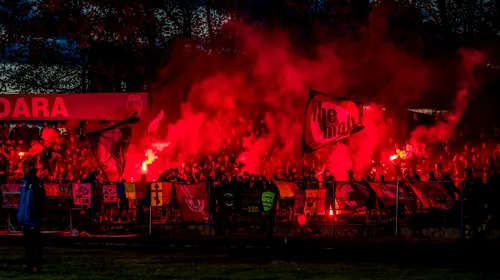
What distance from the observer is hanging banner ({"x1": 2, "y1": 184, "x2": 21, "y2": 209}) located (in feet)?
76.6

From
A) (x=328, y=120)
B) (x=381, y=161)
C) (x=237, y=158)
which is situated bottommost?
(x=381, y=161)

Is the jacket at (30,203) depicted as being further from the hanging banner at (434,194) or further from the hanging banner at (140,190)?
the hanging banner at (434,194)

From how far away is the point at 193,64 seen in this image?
39.4 m

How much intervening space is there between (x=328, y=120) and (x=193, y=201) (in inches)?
162

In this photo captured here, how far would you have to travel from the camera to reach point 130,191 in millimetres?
23547

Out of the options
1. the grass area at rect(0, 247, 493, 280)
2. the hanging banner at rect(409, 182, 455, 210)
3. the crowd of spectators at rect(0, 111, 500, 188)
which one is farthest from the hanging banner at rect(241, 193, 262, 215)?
the grass area at rect(0, 247, 493, 280)

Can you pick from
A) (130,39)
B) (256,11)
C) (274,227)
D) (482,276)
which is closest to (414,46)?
(256,11)

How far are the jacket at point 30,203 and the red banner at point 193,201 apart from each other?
338 inches

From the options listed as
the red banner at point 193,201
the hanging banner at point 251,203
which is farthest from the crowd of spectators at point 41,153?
the hanging banner at point 251,203

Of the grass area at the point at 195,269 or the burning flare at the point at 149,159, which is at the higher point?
the burning flare at the point at 149,159

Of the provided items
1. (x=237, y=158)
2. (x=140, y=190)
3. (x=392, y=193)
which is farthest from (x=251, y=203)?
(x=237, y=158)

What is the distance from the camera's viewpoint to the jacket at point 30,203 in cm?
1436

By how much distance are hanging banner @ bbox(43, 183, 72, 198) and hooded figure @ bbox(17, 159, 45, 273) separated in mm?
9012

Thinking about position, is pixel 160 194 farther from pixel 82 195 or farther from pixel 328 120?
pixel 328 120
